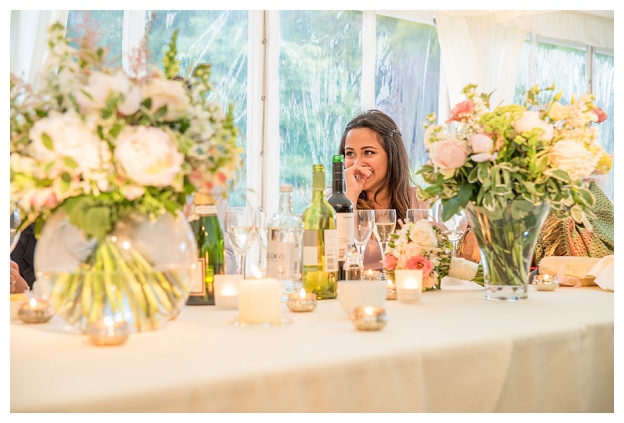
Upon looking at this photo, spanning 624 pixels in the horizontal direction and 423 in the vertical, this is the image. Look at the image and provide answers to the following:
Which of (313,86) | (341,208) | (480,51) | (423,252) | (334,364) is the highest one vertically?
(480,51)

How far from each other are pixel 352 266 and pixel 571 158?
58 centimetres

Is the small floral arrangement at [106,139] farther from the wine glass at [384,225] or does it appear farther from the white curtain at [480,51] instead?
the white curtain at [480,51]

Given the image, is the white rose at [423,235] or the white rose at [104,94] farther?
the white rose at [423,235]

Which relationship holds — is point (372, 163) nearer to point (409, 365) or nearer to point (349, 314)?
point (349, 314)

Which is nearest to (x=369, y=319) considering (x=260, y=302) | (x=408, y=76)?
(x=260, y=302)

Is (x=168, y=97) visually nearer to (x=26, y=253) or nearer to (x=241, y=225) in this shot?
(x=241, y=225)

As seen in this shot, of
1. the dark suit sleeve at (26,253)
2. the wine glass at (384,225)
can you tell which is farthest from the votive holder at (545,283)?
the dark suit sleeve at (26,253)

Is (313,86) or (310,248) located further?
(313,86)

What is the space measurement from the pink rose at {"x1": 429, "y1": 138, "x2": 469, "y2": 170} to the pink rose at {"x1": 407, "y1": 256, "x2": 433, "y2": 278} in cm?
28

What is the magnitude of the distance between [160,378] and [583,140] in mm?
1088

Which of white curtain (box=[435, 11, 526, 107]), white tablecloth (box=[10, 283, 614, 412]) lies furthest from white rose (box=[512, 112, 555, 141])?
white curtain (box=[435, 11, 526, 107])

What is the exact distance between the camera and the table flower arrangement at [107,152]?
3.35 ft

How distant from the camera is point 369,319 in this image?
1.20m

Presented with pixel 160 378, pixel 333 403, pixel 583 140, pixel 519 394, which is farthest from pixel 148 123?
pixel 583 140
